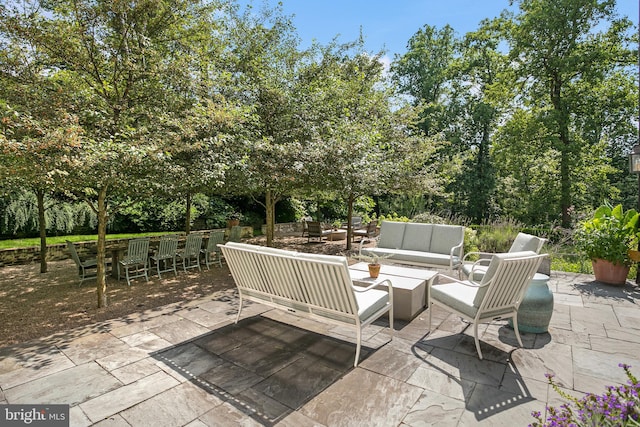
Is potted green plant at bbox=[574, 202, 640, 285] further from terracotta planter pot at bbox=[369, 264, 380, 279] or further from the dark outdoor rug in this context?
the dark outdoor rug

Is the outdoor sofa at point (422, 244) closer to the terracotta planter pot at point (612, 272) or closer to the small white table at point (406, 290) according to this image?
the small white table at point (406, 290)

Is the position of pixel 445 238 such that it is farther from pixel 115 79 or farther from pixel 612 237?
pixel 115 79

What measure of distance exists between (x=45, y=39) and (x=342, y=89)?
6.29m

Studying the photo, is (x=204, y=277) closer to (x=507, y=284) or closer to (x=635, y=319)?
(x=507, y=284)

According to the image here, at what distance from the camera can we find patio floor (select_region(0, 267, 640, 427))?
237 centimetres

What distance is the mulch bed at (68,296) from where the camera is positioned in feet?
14.3

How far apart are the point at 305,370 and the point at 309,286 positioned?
760 mm

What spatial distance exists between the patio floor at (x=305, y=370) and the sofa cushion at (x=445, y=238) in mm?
2326

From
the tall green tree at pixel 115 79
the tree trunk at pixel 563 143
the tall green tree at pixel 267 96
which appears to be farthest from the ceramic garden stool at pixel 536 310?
the tree trunk at pixel 563 143

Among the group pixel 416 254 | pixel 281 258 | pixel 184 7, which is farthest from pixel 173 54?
pixel 416 254

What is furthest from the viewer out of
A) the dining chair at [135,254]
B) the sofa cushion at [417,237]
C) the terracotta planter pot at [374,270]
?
the sofa cushion at [417,237]

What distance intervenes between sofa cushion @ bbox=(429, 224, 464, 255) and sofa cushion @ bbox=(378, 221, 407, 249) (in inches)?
25.9

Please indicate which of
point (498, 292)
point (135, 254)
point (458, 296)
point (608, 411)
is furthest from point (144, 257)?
point (608, 411)

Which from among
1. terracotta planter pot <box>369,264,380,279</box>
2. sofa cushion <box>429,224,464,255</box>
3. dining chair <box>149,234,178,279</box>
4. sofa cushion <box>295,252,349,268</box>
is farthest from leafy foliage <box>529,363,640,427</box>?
dining chair <box>149,234,178,279</box>
